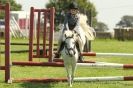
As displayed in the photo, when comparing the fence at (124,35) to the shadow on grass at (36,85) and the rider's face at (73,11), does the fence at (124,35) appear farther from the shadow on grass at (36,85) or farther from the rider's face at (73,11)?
the shadow on grass at (36,85)

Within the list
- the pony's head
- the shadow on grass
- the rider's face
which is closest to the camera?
the pony's head

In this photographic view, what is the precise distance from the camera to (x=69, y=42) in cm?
1125

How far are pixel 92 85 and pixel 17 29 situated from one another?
133 feet

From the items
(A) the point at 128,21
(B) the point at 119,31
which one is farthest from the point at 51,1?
(A) the point at 128,21

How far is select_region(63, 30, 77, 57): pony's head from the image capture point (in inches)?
439

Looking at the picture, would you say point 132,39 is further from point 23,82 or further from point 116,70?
point 23,82

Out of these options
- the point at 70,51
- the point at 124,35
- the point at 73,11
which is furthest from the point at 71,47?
the point at 124,35

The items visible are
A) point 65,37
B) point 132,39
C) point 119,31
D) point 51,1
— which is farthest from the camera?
point 51,1

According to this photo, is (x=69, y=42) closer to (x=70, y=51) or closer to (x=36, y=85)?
(x=70, y=51)

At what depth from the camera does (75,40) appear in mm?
11547

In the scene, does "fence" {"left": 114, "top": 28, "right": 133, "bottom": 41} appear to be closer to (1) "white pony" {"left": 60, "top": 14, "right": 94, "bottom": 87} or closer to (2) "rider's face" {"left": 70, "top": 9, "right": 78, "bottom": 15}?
(2) "rider's face" {"left": 70, "top": 9, "right": 78, "bottom": 15}

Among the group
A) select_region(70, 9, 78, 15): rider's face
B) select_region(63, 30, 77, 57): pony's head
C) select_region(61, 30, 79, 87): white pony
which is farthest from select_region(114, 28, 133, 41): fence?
→ select_region(63, 30, 77, 57): pony's head

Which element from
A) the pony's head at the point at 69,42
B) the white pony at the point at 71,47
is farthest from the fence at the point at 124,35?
the pony's head at the point at 69,42

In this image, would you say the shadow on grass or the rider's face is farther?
the rider's face
